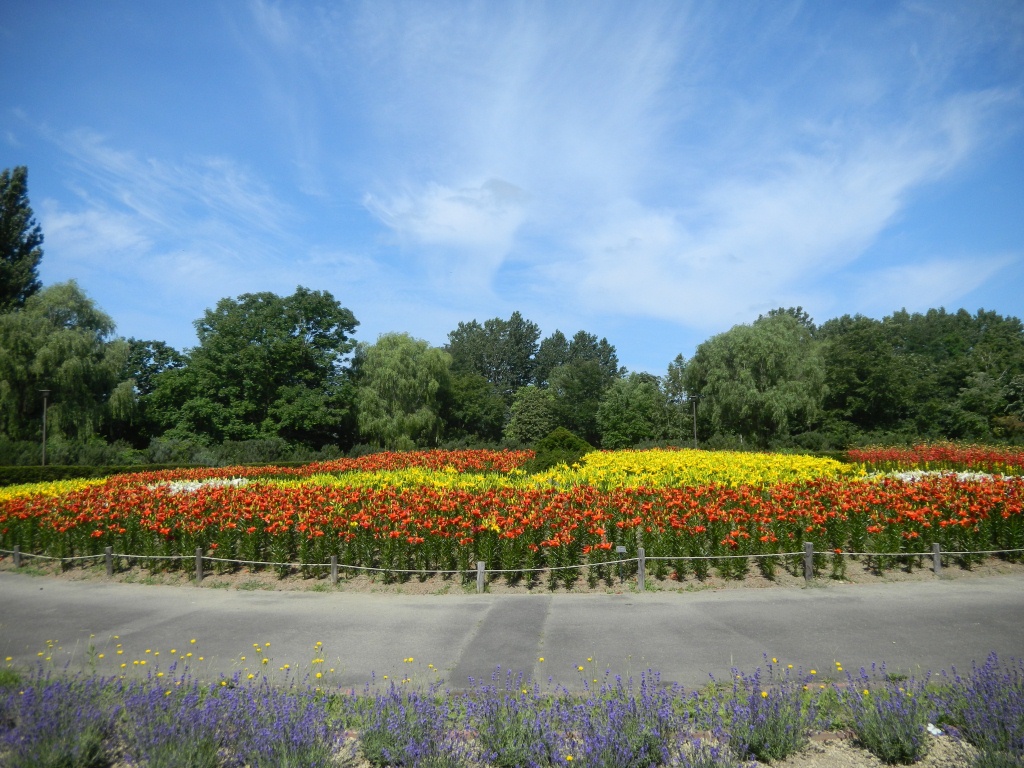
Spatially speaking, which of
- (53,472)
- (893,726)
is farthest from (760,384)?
(893,726)

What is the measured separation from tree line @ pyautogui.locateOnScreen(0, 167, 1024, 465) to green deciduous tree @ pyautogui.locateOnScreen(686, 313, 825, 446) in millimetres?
120

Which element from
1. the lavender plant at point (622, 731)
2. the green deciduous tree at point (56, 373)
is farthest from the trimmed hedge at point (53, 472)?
the lavender plant at point (622, 731)

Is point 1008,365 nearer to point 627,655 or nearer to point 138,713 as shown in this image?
point 627,655

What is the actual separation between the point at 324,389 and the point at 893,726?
4055 cm

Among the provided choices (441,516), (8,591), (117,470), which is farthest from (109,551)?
(117,470)

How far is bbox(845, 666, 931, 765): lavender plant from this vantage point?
13.3ft

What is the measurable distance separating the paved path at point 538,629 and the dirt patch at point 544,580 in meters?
0.31

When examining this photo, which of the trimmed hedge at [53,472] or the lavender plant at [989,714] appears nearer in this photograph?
the lavender plant at [989,714]

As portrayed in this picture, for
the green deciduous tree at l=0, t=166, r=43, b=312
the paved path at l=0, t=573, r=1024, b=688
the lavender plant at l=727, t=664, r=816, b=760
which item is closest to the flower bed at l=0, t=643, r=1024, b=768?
the lavender plant at l=727, t=664, r=816, b=760

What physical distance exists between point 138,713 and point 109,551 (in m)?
7.92

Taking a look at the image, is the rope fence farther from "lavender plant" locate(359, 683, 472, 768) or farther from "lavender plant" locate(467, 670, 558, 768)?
"lavender plant" locate(359, 683, 472, 768)

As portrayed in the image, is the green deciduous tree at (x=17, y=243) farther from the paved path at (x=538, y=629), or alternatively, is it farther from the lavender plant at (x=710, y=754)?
the lavender plant at (x=710, y=754)

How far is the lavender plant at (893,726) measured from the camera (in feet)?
13.3

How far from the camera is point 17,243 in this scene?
41219 mm
